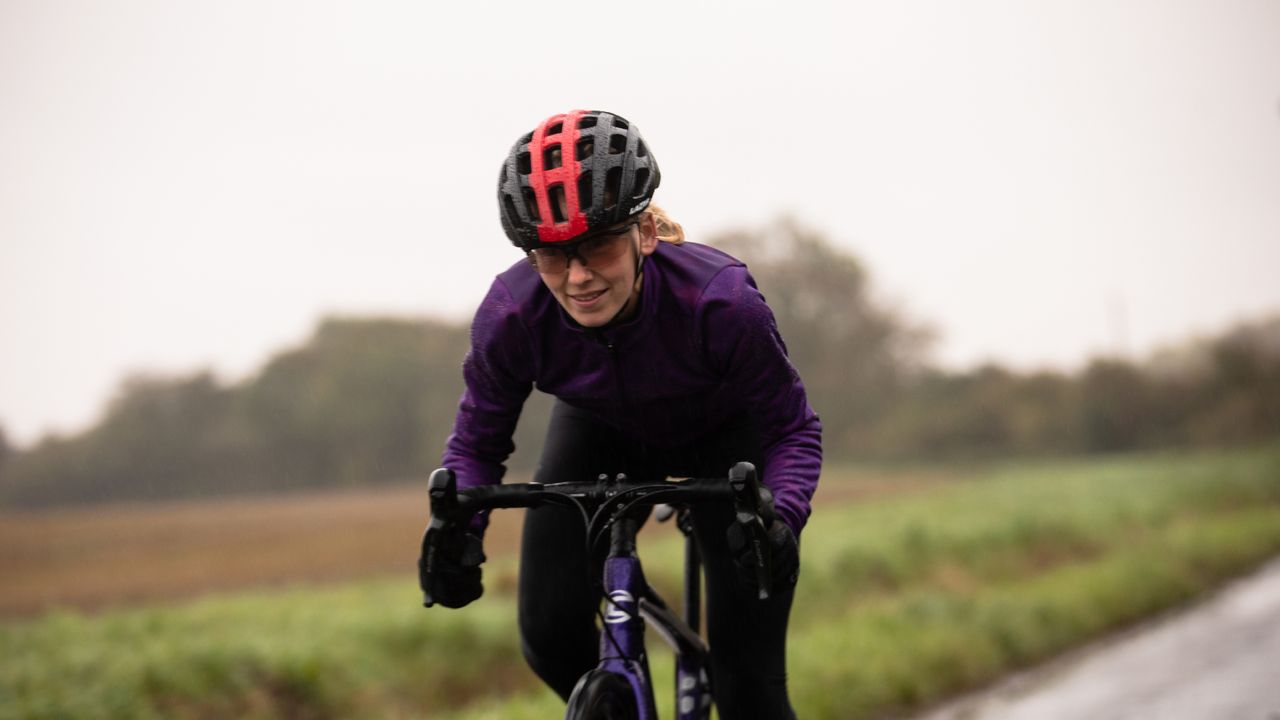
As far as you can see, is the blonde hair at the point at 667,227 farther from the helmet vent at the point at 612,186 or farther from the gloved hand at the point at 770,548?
the gloved hand at the point at 770,548

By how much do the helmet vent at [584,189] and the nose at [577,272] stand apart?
143 millimetres

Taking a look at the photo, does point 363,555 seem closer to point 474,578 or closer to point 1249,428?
point 474,578

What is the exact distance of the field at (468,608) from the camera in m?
6.52

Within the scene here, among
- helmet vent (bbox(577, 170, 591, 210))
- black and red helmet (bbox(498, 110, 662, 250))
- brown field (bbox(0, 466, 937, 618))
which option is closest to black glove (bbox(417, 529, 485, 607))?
black and red helmet (bbox(498, 110, 662, 250))

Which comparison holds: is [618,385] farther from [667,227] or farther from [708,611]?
[708,611]

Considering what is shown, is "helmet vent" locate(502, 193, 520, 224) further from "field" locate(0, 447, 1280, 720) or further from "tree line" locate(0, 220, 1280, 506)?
"tree line" locate(0, 220, 1280, 506)

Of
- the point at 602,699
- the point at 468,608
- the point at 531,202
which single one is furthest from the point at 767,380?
the point at 468,608

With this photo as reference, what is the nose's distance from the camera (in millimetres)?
2795

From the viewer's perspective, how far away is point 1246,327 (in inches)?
1561

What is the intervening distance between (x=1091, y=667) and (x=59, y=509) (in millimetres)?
17296

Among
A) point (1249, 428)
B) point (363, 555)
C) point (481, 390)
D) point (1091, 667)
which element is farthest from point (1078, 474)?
point (481, 390)

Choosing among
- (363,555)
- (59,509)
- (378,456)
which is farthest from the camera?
(378,456)

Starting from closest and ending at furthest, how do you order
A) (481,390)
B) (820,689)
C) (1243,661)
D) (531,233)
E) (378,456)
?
(531,233) → (481,390) → (820,689) → (1243,661) → (378,456)

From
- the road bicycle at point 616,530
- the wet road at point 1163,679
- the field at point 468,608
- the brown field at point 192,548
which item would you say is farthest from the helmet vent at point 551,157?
the brown field at point 192,548
